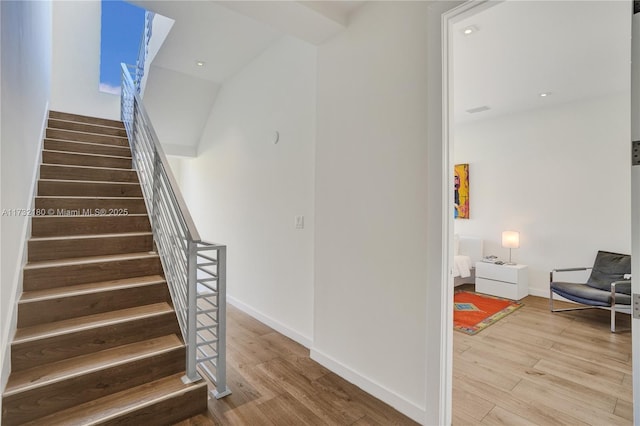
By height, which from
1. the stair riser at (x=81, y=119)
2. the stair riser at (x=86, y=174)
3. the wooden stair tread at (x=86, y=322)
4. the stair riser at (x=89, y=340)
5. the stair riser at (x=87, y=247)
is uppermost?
the stair riser at (x=81, y=119)

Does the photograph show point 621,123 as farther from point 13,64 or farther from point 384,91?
point 13,64

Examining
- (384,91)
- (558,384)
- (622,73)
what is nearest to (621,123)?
(622,73)

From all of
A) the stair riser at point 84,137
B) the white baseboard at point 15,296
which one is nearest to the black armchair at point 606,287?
the white baseboard at point 15,296

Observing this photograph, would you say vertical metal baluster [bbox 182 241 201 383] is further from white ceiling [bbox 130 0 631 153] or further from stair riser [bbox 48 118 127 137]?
stair riser [bbox 48 118 127 137]

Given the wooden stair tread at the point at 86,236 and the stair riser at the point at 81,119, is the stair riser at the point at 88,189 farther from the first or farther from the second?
the stair riser at the point at 81,119

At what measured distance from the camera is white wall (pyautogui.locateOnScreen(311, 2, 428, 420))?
1923 mm

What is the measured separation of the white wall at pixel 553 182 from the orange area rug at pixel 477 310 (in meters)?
0.89

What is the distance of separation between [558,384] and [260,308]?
9.16ft

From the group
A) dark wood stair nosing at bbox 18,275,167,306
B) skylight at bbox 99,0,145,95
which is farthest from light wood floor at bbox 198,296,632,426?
skylight at bbox 99,0,145,95

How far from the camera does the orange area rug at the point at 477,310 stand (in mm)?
3446

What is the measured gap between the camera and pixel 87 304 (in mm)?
2145

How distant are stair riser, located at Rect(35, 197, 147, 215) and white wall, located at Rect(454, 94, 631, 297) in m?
5.14

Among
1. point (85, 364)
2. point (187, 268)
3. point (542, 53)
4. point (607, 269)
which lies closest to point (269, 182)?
point (187, 268)

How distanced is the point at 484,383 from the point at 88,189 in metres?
3.81
